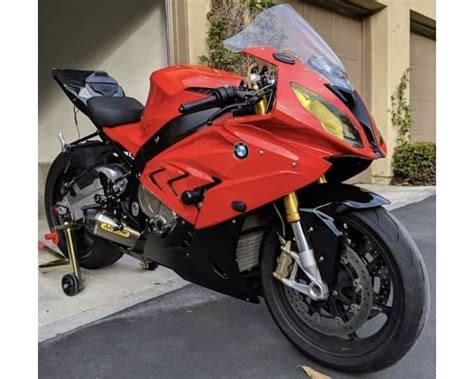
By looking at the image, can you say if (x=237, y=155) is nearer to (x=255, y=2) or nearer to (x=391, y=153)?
(x=255, y=2)

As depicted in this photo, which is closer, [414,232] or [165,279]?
[165,279]

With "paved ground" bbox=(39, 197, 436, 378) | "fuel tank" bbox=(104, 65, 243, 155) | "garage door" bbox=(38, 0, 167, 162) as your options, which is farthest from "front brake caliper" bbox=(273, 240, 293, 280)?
"garage door" bbox=(38, 0, 167, 162)

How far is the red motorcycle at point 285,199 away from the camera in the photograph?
1871mm

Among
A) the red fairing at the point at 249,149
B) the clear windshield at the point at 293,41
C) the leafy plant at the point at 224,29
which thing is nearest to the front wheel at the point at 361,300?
the red fairing at the point at 249,149

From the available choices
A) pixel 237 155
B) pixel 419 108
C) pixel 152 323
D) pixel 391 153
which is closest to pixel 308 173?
pixel 237 155

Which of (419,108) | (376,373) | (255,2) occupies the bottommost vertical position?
(376,373)

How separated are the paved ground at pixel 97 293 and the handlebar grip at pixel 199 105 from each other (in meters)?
1.41

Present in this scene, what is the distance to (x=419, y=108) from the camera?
382 inches

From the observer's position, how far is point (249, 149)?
1.97 meters

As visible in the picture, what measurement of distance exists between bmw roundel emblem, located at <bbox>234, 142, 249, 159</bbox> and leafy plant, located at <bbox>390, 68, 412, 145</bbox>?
6.75 meters

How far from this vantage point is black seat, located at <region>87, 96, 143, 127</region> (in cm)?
273

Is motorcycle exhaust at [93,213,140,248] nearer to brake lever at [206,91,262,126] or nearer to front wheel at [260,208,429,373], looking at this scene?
front wheel at [260,208,429,373]

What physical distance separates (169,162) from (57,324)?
1105mm

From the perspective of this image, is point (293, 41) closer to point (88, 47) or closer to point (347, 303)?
point (347, 303)
